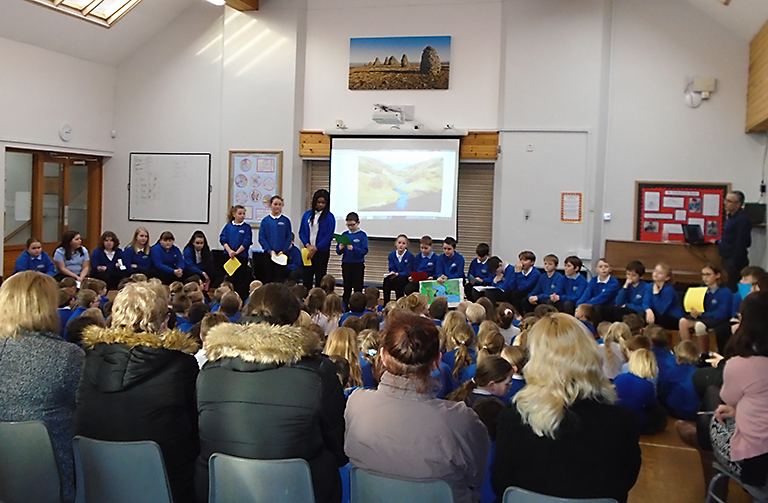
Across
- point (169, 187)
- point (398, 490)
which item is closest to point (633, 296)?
point (398, 490)

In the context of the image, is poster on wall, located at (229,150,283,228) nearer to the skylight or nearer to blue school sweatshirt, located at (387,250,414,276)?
blue school sweatshirt, located at (387,250,414,276)

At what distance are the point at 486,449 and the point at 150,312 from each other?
1264 millimetres

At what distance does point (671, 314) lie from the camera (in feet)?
21.7

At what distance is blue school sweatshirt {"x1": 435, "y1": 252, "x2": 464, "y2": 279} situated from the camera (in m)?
8.51

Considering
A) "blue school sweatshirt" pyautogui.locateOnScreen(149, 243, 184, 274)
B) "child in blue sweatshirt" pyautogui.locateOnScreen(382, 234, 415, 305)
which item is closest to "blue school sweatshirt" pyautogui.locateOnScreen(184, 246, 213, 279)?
"blue school sweatshirt" pyautogui.locateOnScreen(149, 243, 184, 274)

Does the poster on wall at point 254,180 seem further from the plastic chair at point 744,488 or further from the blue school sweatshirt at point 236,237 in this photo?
the plastic chair at point 744,488

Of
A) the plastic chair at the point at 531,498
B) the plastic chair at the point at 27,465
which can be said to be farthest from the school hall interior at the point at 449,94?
the plastic chair at the point at 27,465

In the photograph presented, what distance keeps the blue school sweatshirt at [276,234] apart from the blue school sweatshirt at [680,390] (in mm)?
5058

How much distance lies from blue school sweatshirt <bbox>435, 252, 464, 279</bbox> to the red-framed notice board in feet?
7.50

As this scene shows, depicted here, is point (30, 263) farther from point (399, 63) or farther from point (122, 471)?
point (122, 471)

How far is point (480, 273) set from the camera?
332 inches

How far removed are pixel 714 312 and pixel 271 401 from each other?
5.25 meters

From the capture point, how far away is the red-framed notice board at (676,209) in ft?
27.4

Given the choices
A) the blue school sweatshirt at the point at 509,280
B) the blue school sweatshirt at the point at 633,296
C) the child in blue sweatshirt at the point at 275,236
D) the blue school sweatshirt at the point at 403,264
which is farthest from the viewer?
the blue school sweatshirt at the point at 403,264
